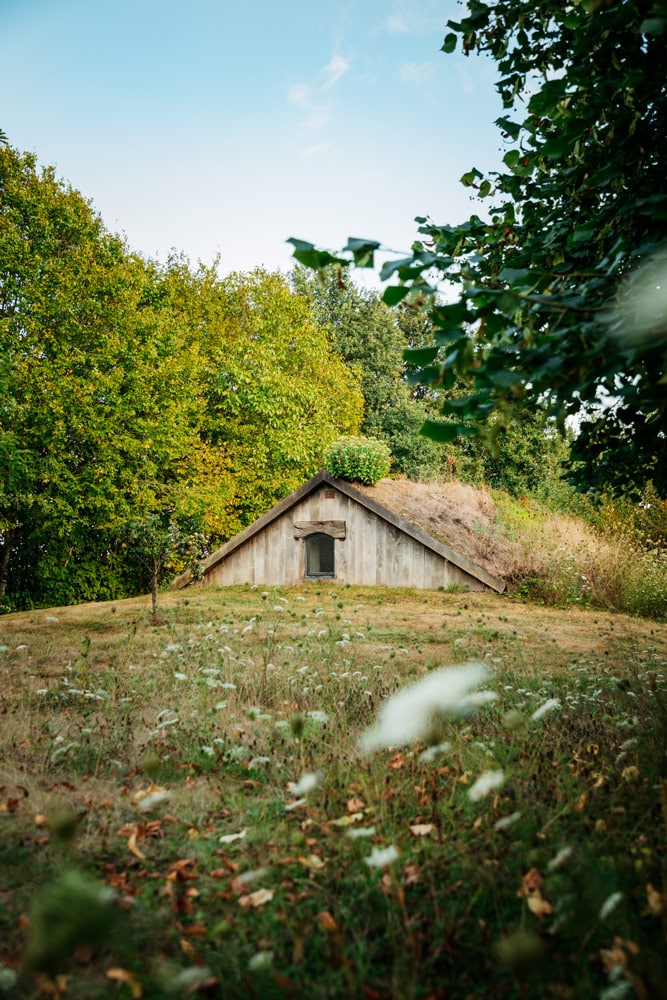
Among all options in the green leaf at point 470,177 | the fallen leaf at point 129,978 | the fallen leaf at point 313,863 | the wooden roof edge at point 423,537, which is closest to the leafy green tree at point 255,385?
the wooden roof edge at point 423,537

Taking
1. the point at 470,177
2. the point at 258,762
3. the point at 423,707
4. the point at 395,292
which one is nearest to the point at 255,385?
the point at 470,177

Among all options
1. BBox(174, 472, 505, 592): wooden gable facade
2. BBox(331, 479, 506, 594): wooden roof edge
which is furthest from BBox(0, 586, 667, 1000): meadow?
BBox(174, 472, 505, 592): wooden gable facade

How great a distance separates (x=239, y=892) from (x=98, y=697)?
9.19 feet

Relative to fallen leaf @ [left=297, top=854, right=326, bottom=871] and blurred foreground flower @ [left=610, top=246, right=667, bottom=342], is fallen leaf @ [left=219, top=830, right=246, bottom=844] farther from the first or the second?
blurred foreground flower @ [left=610, top=246, right=667, bottom=342]

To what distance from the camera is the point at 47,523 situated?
1844 cm

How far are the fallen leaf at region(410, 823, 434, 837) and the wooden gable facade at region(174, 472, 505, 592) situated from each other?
11.3m

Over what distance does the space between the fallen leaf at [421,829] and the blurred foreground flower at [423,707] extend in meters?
0.57

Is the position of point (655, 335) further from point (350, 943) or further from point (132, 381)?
point (132, 381)

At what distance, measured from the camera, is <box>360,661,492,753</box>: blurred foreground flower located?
436 cm

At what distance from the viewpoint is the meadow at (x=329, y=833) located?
7.07 feet

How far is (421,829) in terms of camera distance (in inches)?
123

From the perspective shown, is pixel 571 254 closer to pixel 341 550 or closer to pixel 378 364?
pixel 341 550

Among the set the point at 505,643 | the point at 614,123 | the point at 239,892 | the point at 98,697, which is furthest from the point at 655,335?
the point at 505,643

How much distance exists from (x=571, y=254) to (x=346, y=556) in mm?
11643
